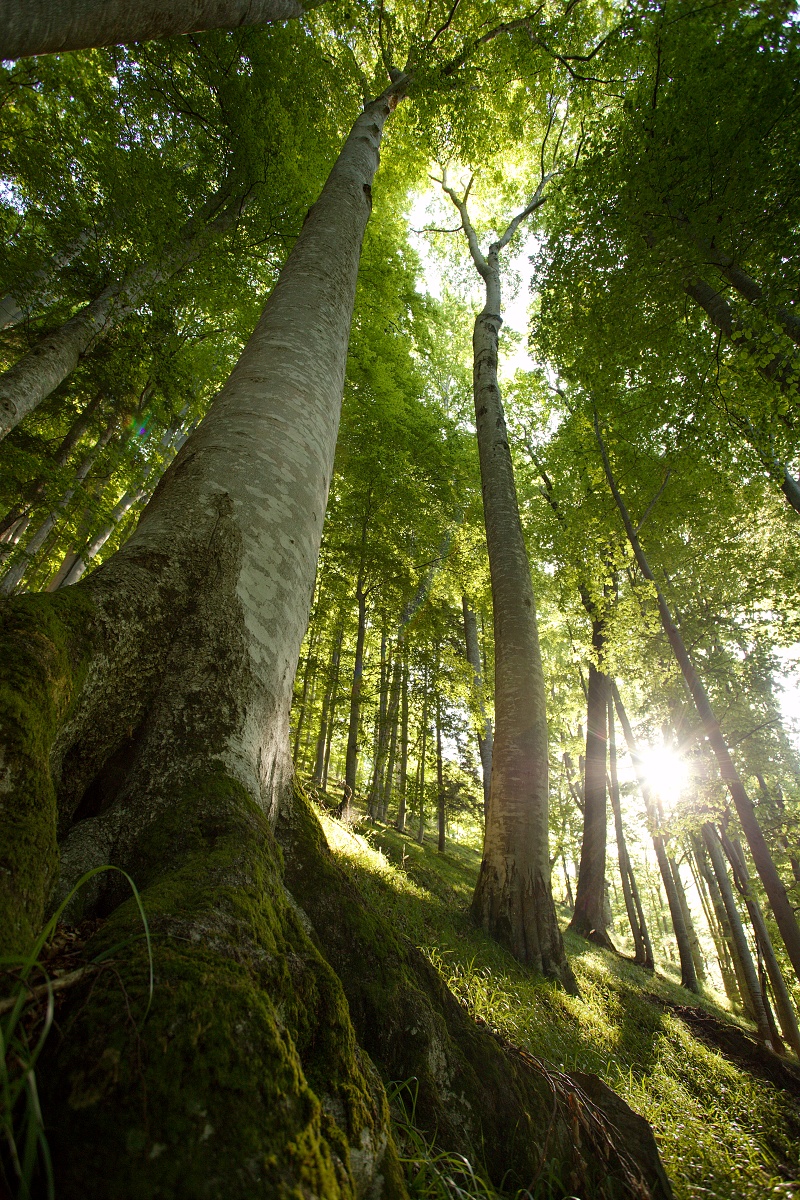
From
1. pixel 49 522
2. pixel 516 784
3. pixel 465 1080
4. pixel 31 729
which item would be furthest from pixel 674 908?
pixel 49 522

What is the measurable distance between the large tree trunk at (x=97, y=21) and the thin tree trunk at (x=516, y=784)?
197 inches

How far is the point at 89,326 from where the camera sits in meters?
6.39

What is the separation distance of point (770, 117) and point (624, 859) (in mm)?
15901

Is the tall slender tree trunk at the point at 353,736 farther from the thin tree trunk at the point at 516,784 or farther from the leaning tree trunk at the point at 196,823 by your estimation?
the leaning tree trunk at the point at 196,823

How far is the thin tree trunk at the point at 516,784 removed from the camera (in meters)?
4.62

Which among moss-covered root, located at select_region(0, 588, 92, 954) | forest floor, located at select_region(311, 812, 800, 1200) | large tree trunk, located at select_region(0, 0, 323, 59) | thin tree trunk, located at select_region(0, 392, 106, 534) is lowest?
forest floor, located at select_region(311, 812, 800, 1200)

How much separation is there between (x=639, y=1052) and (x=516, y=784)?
2.41 meters

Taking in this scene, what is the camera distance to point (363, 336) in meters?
9.20

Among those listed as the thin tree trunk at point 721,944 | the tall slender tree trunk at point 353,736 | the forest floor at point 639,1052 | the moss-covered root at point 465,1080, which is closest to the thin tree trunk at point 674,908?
the thin tree trunk at point 721,944

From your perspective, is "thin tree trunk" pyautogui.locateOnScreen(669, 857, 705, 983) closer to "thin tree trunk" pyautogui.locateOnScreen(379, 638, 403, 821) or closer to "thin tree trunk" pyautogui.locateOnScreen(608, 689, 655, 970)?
"thin tree trunk" pyautogui.locateOnScreen(608, 689, 655, 970)

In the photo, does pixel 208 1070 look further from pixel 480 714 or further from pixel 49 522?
pixel 49 522

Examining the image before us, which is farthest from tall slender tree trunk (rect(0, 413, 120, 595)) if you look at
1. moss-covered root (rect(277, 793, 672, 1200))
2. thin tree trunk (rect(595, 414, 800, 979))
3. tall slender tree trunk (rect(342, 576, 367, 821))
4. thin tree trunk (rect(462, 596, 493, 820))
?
thin tree trunk (rect(595, 414, 800, 979))

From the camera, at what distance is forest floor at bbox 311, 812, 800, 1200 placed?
2.45 metres

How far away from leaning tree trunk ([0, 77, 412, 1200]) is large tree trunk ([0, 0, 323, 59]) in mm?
2037
